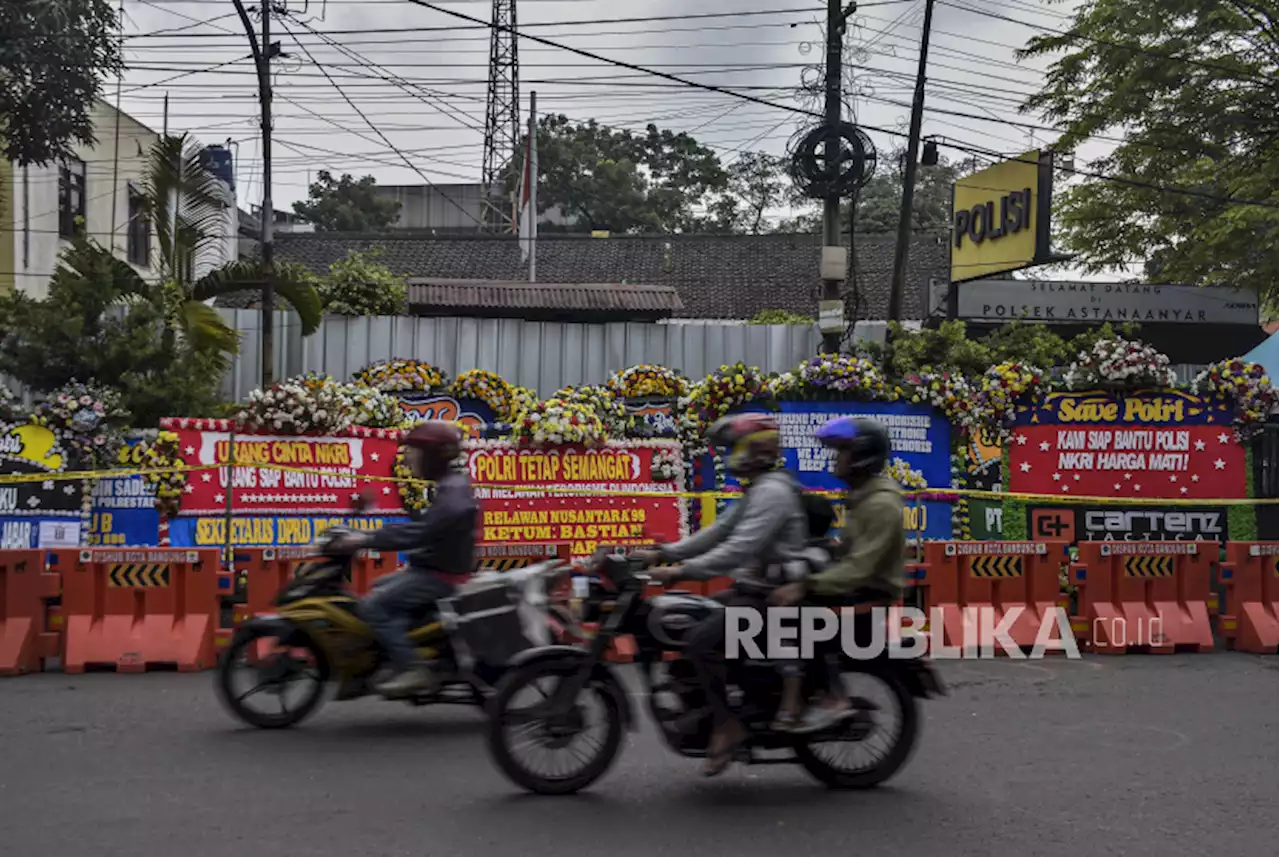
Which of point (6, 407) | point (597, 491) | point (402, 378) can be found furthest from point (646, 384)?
point (6, 407)

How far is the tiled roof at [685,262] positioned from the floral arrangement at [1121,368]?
19181 millimetres

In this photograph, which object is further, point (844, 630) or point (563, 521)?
point (563, 521)

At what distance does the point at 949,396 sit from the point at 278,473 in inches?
266

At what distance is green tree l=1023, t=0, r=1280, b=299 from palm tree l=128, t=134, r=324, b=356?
12897 millimetres

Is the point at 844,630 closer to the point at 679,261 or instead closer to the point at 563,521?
the point at 563,521

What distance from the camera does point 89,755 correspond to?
6.52 m

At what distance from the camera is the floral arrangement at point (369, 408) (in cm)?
1275

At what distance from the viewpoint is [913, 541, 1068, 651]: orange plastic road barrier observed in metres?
10.2

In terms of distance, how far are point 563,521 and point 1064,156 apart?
1411 cm

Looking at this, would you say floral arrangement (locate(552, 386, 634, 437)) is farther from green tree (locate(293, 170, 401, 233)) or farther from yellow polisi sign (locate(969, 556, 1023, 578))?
green tree (locate(293, 170, 401, 233))

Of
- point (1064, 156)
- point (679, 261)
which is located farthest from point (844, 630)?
point (679, 261)

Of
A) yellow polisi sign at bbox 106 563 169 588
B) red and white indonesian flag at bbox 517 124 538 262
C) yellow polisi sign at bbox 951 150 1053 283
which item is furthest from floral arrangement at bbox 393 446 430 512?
red and white indonesian flag at bbox 517 124 538 262

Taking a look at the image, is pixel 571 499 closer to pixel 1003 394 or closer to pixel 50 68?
pixel 1003 394

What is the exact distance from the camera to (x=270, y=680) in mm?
6973
